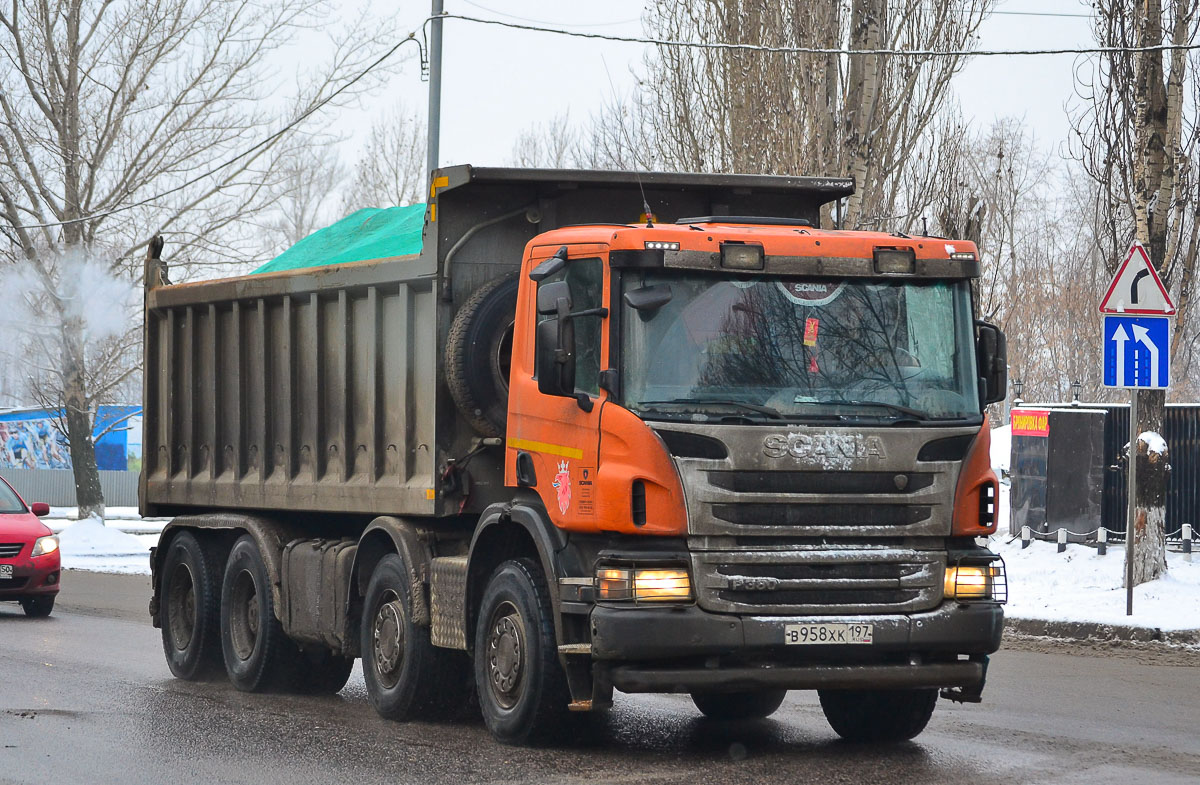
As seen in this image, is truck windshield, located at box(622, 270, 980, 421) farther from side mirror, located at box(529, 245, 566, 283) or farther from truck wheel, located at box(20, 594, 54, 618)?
truck wheel, located at box(20, 594, 54, 618)

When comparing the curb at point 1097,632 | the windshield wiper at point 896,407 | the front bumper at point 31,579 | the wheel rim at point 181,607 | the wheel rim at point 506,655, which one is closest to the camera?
the windshield wiper at point 896,407

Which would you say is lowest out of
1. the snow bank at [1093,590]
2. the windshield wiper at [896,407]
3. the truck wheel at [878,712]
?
→ the snow bank at [1093,590]

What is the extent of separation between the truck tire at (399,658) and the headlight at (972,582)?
2977mm

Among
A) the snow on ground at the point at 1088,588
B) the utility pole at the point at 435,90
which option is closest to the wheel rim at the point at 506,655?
the snow on ground at the point at 1088,588

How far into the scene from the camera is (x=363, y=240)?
1106 cm

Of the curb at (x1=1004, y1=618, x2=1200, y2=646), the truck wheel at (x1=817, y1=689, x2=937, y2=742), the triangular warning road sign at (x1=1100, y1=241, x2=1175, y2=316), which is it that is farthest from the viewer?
the triangular warning road sign at (x1=1100, y1=241, x2=1175, y2=316)

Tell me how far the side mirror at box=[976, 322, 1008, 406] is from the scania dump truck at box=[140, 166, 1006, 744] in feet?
0.05

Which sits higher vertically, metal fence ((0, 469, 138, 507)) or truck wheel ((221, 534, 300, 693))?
truck wheel ((221, 534, 300, 693))

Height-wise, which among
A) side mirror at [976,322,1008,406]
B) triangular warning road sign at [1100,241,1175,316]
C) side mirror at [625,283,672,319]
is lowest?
side mirror at [976,322,1008,406]

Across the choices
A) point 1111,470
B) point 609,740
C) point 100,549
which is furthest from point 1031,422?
point 100,549

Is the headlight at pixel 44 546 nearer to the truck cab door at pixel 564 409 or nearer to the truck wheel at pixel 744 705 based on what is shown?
the truck wheel at pixel 744 705

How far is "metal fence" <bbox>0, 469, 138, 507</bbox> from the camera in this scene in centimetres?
5028

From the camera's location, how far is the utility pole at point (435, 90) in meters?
20.0

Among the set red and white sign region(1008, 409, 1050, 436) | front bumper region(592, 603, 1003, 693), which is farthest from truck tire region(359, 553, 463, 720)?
red and white sign region(1008, 409, 1050, 436)
